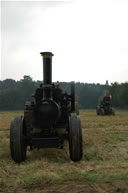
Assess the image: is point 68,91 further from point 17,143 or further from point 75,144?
point 75,144

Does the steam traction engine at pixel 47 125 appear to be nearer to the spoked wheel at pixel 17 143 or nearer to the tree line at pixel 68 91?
the spoked wheel at pixel 17 143

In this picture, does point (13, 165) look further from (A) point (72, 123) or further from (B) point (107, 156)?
(B) point (107, 156)

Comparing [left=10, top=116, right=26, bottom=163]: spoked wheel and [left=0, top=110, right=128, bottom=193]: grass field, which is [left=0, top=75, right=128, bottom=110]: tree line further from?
[left=10, top=116, right=26, bottom=163]: spoked wheel

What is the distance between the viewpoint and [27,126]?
358 inches

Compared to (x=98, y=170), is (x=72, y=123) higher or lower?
higher

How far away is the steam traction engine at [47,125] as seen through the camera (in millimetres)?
7488

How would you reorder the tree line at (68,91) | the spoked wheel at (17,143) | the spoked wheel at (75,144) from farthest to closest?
1. the tree line at (68,91)
2. the spoked wheel at (17,143)
3. the spoked wheel at (75,144)

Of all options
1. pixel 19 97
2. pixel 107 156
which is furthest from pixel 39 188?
pixel 19 97

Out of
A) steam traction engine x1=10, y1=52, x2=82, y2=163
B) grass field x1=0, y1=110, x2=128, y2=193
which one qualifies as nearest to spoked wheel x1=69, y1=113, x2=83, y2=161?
steam traction engine x1=10, y1=52, x2=82, y2=163

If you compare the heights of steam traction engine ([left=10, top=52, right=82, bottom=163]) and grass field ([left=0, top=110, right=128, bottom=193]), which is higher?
steam traction engine ([left=10, top=52, right=82, bottom=163])

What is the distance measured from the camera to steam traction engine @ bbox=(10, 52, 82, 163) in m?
7.49

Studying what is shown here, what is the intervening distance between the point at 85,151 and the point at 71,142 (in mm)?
1428

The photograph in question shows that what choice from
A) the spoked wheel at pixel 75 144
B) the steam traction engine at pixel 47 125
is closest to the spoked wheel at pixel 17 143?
the steam traction engine at pixel 47 125

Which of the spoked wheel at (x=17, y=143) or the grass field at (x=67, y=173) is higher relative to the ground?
the spoked wheel at (x=17, y=143)
